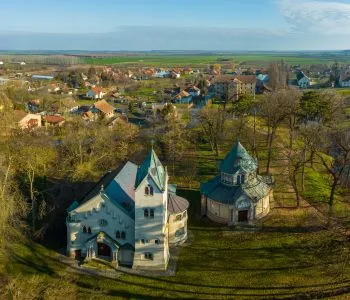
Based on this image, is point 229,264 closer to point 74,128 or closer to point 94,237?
point 94,237

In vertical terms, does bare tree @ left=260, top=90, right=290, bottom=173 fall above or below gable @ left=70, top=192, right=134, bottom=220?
above

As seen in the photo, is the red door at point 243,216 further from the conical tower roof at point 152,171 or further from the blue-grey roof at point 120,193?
the conical tower roof at point 152,171

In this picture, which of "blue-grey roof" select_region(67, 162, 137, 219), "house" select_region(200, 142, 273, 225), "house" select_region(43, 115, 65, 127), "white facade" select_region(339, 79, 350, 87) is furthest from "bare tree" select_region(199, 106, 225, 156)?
"white facade" select_region(339, 79, 350, 87)

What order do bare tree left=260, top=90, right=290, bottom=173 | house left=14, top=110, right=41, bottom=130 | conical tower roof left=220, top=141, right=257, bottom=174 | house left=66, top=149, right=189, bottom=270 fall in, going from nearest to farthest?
1. house left=66, top=149, right=189, bottom=270
2. conical tower roof left=220, top=141, right=257, bottom=174
3. bare tree left=260, top=90, right=290, bottom=173
4. house left=14, top=110, right=41, bottom=130

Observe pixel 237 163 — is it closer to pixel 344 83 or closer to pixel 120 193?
pixel 120 193

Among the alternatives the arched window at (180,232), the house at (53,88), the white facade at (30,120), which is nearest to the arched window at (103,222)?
the arched window at (180,232)

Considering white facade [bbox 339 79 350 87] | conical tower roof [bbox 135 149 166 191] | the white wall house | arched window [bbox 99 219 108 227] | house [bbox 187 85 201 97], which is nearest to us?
→ conical tower roof [bbox 135 149 166 191]

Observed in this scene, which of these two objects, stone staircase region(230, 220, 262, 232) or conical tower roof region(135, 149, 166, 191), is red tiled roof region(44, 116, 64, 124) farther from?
conical tower roof region(135, 149, 166, 191)

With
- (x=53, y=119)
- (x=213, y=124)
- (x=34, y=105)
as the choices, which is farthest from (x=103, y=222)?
(x=34, y=105)
